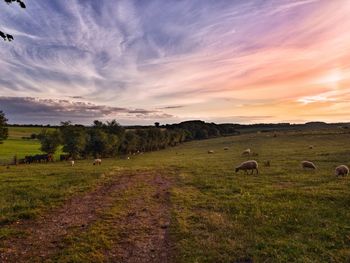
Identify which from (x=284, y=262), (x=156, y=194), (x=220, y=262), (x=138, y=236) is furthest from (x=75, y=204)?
(x=284, y=262)


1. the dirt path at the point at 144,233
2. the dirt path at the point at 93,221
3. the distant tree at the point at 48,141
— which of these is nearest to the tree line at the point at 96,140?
the distant tree at the point at 48,141

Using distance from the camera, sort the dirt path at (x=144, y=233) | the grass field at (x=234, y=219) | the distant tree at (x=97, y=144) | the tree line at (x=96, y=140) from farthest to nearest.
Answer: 1. the distant tree at (x=97, y=144)
2. the tree line at (x=96, y=140)
3. the grass field at (x=234, y=219)
4. the dirt path at (x=144, y=233)

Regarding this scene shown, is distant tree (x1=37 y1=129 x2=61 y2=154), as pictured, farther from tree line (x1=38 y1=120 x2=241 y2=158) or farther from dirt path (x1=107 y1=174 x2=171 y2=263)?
dirt path (x1=107 y1=174 x2=171 y2=263)

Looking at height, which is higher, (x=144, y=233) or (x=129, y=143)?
(x=144, y=233)

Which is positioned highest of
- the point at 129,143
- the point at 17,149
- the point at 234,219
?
the point at 234,219

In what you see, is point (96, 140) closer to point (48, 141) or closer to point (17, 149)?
point (48, 141)

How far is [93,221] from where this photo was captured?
13.9 m

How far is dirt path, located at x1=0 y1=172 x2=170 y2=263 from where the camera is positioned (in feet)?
33.5

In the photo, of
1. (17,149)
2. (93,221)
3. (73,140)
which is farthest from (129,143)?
(93,221)

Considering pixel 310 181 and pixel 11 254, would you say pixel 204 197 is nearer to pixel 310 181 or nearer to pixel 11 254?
pixel 310 181

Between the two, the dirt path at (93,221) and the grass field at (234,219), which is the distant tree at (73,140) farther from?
the dirt path at (93,221)

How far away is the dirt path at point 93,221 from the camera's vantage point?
1020 centimetres

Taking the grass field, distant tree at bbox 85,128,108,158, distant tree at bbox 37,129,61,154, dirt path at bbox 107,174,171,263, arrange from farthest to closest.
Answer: distant tree at bbox 85,128,108,158 < distant tree at bbox 37,129,61,154 < the grass field < dirt path at bbox 107,174,171,263

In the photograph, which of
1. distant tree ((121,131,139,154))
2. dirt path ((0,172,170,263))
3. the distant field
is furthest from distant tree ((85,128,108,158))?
dirt path ((0,172,170,263))
